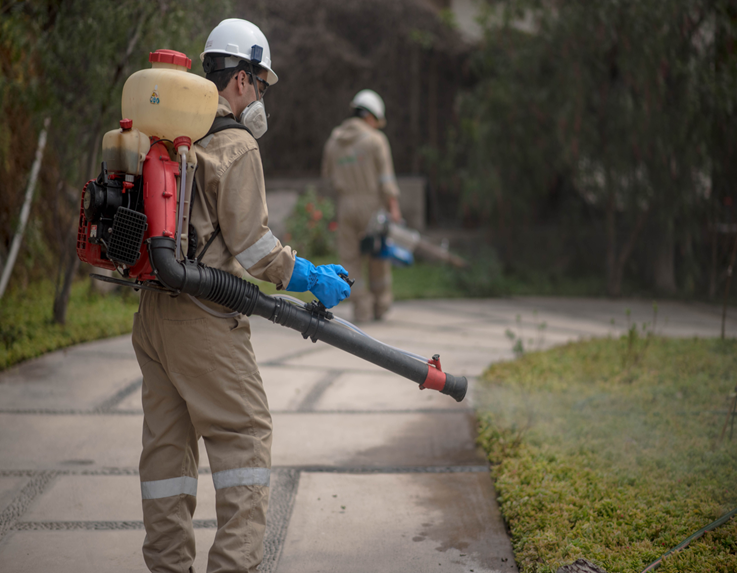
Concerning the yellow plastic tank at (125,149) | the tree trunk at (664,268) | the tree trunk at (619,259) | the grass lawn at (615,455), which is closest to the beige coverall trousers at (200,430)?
the yellow plastic tank at (125,149)

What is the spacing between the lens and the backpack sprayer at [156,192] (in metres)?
1.96

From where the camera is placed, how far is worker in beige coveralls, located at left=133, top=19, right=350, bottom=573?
2.06m

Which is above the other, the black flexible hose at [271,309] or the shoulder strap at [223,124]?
the shoulder strap at [223,124]

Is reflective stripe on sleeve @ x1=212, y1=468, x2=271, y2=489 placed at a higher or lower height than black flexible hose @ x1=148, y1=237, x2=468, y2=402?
lower

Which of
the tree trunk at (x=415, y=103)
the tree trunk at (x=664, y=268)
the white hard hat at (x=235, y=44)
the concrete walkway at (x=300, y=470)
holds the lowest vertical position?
the concrete walkway at (x=300, y=470)

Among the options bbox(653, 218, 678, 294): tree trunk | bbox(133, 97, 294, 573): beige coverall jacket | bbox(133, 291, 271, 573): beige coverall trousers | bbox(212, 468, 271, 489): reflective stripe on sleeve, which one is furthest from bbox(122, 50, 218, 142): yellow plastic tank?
bbox(653, 218, 678, 294): tree trunk

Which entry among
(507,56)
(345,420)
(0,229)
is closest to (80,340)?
(0,229)

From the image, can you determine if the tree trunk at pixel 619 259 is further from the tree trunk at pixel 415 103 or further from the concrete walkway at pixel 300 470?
the tree trunk at pixel 415 103

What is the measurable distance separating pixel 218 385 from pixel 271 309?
0.27m

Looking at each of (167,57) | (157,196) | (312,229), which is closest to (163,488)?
(157,196)

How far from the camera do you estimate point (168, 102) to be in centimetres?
196

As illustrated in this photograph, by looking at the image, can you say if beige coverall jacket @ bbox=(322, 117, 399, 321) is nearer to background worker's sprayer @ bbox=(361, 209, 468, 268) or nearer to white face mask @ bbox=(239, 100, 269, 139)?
background worker's sprayer @ bbox=(361, 209, 468, 268)

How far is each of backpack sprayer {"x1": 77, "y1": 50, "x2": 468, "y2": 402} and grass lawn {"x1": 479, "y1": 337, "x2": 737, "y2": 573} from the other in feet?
4.42

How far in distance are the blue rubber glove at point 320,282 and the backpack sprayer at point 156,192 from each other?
0.17m
